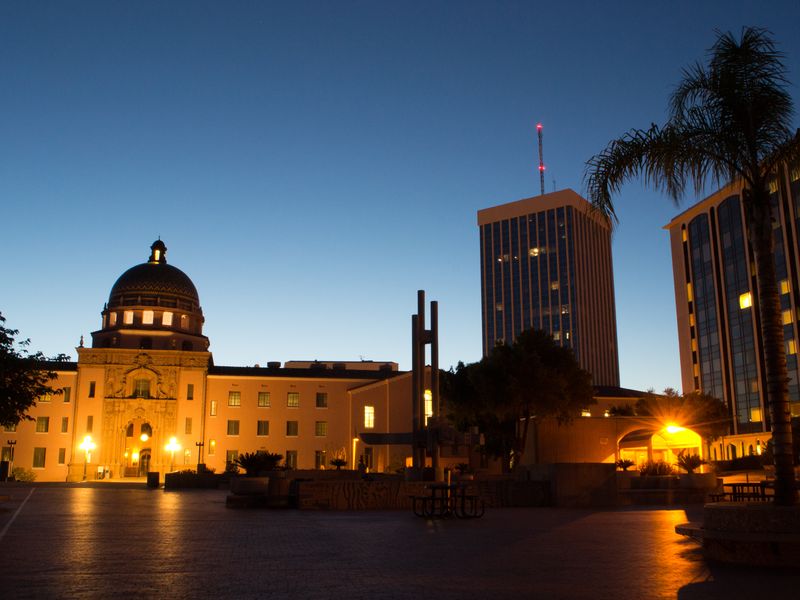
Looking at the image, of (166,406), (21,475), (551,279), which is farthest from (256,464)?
(551,279)

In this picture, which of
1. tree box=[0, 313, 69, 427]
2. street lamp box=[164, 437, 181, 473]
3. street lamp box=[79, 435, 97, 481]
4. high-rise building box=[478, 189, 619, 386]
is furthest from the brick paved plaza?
high-rise building box=[478, 189, 619, 386]

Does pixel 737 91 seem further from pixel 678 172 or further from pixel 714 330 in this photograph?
pixel 714 330

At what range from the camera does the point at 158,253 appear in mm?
86625

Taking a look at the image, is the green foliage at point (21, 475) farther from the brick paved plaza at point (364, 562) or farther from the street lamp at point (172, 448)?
the brick paved plaza at point (364, 562)

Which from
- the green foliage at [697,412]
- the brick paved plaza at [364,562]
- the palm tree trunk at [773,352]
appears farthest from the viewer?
the green foliage at [697,412]

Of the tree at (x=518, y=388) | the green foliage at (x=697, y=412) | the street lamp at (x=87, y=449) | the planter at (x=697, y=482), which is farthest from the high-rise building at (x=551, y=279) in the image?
the planter at (x=697, y=482)

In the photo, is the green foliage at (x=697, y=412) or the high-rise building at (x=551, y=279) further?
the high-rise building at (x=551, y=279)

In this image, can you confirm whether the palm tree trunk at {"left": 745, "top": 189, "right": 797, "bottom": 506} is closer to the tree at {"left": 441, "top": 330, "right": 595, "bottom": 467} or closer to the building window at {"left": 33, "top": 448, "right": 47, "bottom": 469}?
the tree at {"left": 441, "top": 330, "right": 595, "bottom": 467}

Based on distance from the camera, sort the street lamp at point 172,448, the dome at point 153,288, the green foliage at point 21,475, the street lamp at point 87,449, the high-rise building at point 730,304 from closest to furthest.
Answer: the green foliage at point 21,475
the street lamp at point 87,449
the street lamp at point 172,448
the high-rise building at point 730,304
the dome at point 153,288

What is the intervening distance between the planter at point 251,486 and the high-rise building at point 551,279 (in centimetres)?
12766

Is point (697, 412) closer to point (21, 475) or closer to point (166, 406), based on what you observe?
point (166, 406)

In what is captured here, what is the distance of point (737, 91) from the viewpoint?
11820 millimetres

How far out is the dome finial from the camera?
86312 millimetres

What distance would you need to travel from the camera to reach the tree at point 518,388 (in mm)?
46438
